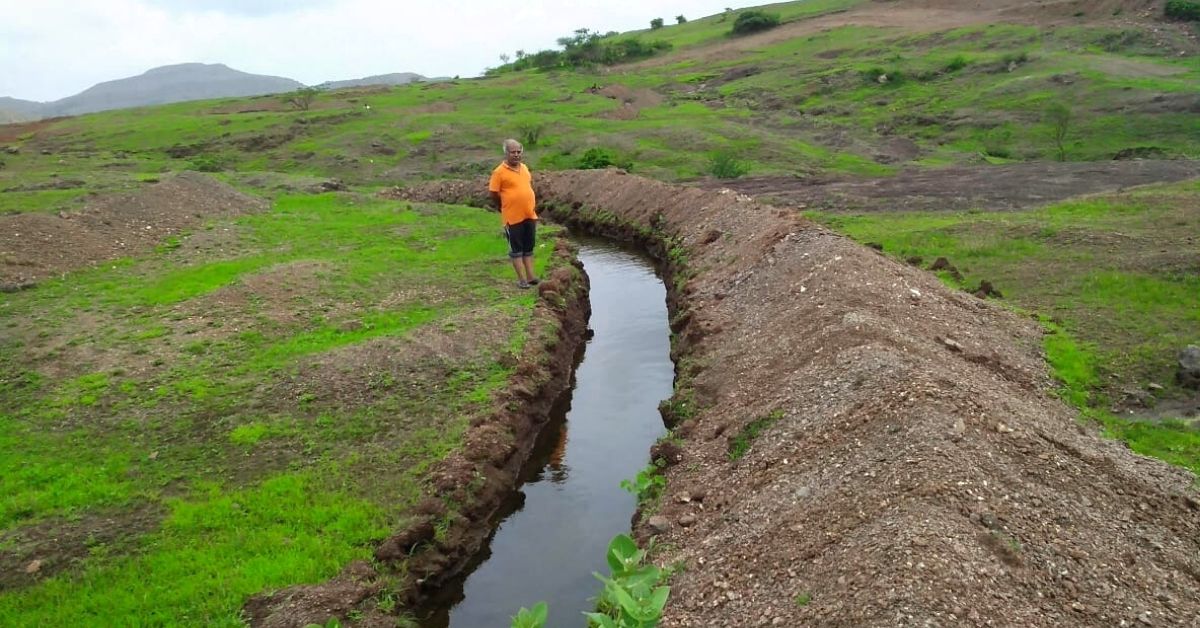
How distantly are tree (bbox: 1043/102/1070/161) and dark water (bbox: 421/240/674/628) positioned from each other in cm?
3303

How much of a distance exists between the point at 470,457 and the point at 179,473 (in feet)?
13.9

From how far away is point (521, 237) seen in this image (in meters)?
19.8

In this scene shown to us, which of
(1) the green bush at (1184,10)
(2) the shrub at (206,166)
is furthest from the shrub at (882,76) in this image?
(2) the shrub at (206,166)

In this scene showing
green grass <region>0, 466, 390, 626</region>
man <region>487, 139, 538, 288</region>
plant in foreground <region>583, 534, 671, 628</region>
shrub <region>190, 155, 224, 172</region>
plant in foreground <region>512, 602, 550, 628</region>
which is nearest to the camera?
plant in foreground <region>583, 534, 671, 628</region>

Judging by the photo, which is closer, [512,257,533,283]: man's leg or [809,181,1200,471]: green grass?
[809,181,1200,471]: green grass

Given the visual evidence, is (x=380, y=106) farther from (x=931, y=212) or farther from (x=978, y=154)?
(x=931, y=212)

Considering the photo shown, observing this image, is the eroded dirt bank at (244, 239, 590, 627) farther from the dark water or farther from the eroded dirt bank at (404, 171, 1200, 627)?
the eroded dirt bank at (404, 171, 1200, 627)

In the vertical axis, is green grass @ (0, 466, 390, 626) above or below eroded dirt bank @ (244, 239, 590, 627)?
above

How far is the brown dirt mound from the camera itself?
21172 millimetres

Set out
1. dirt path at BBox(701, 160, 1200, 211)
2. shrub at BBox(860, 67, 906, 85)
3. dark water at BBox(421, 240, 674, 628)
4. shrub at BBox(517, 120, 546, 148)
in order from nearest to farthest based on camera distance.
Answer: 1. dark water at BBox(421, 240, 674, 628)
2. dirt path at BBox(701, 160, 1200, 211)
3. shrub at BBox(517, 120, 546, 148)
4. shrub at BBox(860, 67, 906, 85)

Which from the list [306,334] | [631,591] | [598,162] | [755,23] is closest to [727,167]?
[598,162]

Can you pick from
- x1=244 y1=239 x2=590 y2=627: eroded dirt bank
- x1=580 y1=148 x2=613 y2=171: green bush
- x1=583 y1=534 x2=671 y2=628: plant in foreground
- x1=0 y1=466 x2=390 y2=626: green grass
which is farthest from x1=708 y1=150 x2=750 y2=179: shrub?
x1=583 y1=534 x2=671 y2=628: plant in foreground

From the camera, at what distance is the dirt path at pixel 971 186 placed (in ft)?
100

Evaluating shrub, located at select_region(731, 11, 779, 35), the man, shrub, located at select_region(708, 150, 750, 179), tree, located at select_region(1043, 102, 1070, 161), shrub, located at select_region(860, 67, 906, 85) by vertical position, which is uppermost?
shrub, located at select_region(731, 11, 779, 35)
